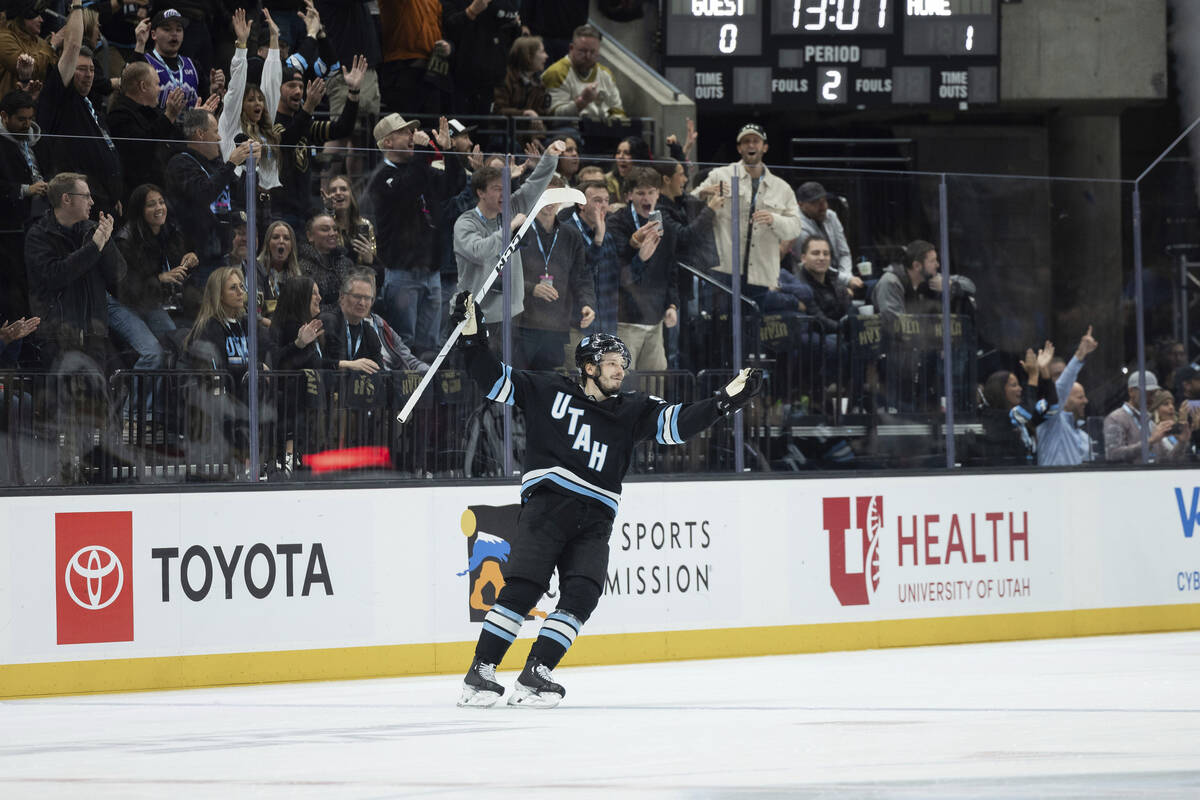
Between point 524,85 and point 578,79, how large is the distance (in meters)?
0.50

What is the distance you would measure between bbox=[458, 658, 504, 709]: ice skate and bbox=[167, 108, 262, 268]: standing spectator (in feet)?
7.84

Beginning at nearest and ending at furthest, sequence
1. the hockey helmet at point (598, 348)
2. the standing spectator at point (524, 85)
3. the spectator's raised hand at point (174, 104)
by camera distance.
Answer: the hockey helmet at point (598, 348)
the spectator's raised hand at point (174, 104)
the standing spectator at point (524, 85)

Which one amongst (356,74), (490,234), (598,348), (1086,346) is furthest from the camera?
(356,74)

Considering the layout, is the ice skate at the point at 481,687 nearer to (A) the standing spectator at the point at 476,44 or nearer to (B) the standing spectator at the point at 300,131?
(B) the standing spectator at the point at 300,131

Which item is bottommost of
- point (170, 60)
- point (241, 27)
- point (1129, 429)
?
point (1129, 429)

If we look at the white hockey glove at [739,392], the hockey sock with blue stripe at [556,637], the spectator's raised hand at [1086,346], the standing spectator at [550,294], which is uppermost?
the standing spectator at [550,294]

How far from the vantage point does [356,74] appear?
1083 cm

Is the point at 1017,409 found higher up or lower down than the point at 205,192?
lower down

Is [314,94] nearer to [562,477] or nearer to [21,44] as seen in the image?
[21,44]

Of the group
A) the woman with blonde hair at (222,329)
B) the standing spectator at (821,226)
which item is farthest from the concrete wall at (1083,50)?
the woman with blonde hair at (222,329)

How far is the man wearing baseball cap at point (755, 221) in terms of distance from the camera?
9.61m

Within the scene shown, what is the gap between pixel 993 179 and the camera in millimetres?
10219

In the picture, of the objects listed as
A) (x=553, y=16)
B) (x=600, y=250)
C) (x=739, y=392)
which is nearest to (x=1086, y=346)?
(x=600, y=250)

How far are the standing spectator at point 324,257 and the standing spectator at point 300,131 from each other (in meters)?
0.08
